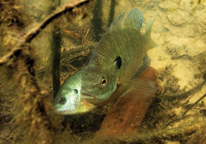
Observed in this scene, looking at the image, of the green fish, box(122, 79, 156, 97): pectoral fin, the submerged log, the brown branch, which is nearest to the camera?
the brown branch

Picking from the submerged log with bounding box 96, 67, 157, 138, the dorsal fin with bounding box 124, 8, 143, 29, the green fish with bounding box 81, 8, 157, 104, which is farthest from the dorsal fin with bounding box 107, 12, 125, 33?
the submerged log with bounding box 96, 67, 157, 138

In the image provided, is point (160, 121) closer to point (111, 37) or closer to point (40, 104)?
point (111, 37)

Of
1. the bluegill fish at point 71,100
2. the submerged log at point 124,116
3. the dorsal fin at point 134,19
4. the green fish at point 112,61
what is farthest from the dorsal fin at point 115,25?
the submerged log at point 124,116

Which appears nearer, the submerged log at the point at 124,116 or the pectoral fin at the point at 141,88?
the submerged log at the point at 124,116

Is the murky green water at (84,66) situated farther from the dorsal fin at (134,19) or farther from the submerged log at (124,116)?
the dorsal fin at (134,19)

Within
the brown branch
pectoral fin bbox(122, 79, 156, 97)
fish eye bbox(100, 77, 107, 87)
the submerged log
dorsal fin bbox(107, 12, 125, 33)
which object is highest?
the brown branch

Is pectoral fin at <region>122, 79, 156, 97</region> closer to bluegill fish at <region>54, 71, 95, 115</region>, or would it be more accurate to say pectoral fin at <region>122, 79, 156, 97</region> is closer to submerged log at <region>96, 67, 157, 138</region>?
submerged log at <region>96, 67, 157, 138</region>

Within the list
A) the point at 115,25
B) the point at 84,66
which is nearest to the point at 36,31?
the point at 115,25
